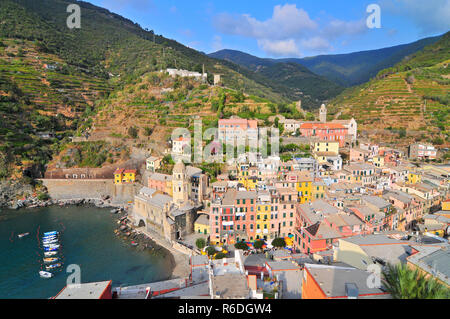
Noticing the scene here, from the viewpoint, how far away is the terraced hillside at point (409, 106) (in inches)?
1750

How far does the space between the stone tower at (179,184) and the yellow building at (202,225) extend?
2.62m

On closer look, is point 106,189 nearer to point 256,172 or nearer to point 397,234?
point 256,172

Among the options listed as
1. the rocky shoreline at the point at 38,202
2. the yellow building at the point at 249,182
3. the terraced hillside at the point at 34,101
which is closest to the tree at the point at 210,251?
the yellow building at the point at 249,182

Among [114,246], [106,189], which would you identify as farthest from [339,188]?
[106,189]

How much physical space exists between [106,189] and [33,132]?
18.2 m

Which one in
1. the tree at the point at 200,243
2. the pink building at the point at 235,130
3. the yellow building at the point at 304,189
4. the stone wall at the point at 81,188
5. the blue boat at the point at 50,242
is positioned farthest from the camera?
the stone wall at the point at 81,188

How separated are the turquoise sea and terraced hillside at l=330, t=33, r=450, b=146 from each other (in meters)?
40.1

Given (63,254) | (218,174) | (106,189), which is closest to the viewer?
(63,254)

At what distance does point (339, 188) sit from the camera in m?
25.4

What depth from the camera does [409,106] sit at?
4909 centimetres

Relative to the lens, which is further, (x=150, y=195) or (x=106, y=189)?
(x=106, y=189)
